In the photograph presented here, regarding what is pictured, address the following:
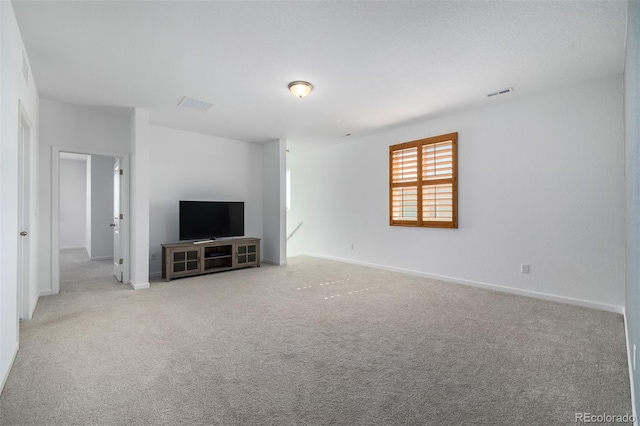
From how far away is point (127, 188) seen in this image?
4.82m

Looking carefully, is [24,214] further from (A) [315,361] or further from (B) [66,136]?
(A) [315,361]

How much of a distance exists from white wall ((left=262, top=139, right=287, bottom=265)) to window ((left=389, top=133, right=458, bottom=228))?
7.38 ft

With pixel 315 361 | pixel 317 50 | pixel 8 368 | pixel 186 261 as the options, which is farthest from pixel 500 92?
pixel 8 368

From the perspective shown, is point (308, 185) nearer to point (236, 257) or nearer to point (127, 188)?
point (236, 257)

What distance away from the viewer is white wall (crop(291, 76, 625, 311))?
11.6 ft

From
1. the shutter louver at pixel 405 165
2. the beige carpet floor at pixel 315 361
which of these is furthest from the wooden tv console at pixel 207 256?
the shutter louver at pixel 405 165

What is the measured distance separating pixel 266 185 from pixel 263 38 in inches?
172

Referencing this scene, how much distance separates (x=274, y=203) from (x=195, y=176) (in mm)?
1665

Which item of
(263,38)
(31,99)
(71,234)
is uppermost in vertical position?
(263,38)

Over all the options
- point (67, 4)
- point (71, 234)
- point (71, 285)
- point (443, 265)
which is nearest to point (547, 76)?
point (443, 265)

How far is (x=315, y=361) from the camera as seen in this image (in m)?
2.33

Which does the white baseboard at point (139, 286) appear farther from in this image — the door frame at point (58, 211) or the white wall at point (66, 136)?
the white wall at point (66, 136)

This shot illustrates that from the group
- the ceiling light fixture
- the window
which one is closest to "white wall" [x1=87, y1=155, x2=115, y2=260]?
the ceiling light fixture

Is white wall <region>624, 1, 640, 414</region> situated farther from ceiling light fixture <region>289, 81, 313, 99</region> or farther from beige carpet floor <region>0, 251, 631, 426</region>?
ceiling light fixture <region>289, 81, 313, 99</region>
